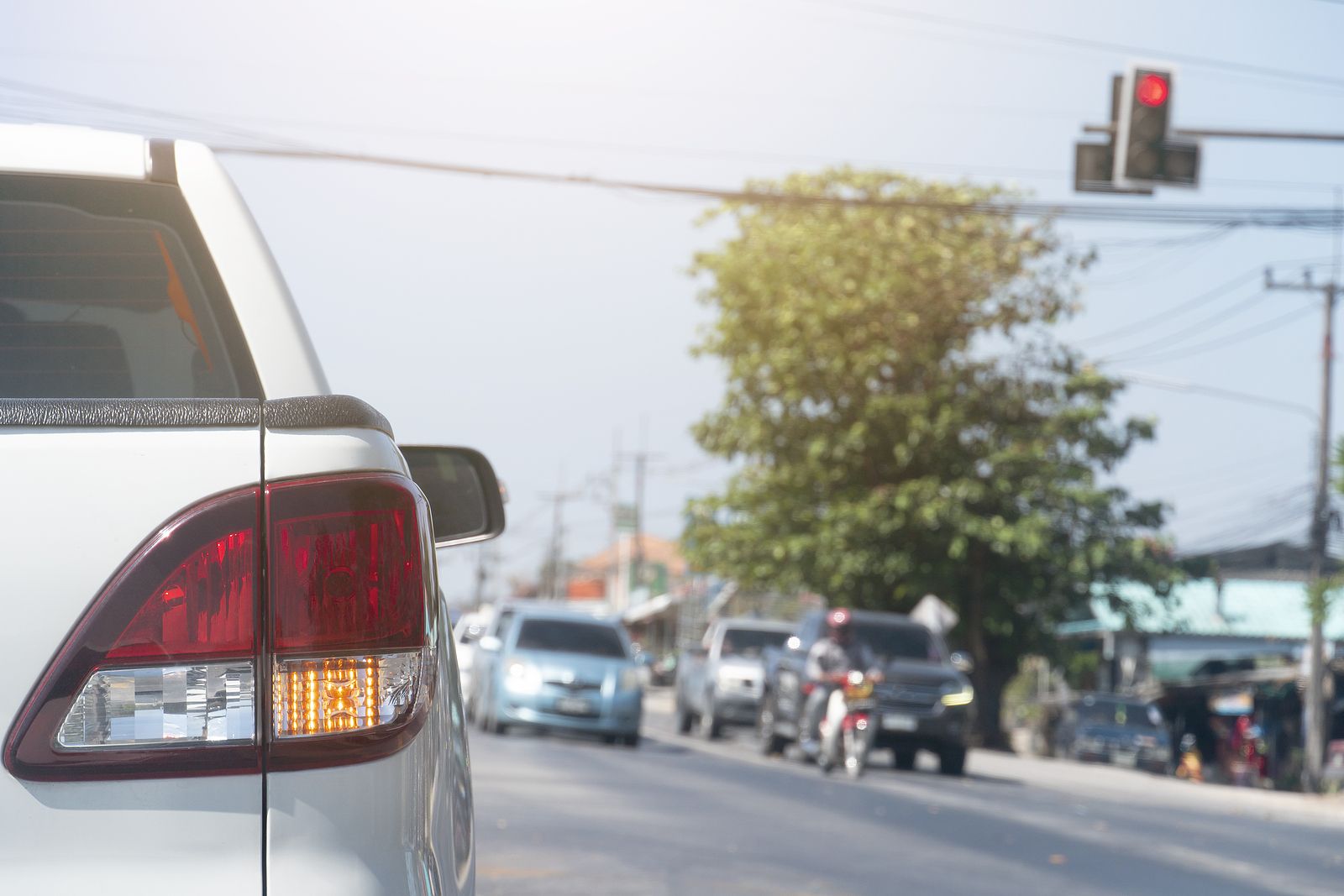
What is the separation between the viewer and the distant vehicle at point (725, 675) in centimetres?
2622

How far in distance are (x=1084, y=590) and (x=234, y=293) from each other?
31851mm

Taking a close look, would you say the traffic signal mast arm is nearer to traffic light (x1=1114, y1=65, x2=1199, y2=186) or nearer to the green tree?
traffic light (x1=1114, y1=65, x2=1199, y2=186)

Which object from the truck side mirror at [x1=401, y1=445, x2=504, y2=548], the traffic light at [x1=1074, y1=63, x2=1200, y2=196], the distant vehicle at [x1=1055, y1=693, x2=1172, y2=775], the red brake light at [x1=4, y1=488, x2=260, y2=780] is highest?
the traffic light at [x1=1074, y1=63, x2=1200, y2=196]

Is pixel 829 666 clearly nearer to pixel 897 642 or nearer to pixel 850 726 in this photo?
pixel 850 726

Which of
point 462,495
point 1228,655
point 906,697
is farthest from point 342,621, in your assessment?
point 1228,655

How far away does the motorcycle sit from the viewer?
18.7m

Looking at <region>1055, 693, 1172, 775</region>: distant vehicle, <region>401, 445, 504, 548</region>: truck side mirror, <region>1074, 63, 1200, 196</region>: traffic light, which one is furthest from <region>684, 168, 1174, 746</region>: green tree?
<region>401, 445, 504, 548</region>: truck side mirror

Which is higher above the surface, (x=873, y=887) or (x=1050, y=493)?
(x=1050, y=493)

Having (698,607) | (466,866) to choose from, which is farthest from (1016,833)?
(698,607)

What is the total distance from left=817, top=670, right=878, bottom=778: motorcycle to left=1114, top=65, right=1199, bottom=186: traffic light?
6.57 m

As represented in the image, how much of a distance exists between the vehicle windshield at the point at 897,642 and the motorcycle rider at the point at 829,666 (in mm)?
1838

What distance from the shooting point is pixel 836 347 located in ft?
108

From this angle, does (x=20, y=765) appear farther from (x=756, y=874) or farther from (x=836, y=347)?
(x=836, y=347)

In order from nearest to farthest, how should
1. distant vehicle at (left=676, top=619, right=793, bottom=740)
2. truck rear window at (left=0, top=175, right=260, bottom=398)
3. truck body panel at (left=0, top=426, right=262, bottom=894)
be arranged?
truck body panel at (left=0, top=426, right=262, bottom=894)
truck rear window at (left=0, top=175, right=260, bottom=398)
distant vehicle at (left=676, top=619, right=793, bottom=740)
